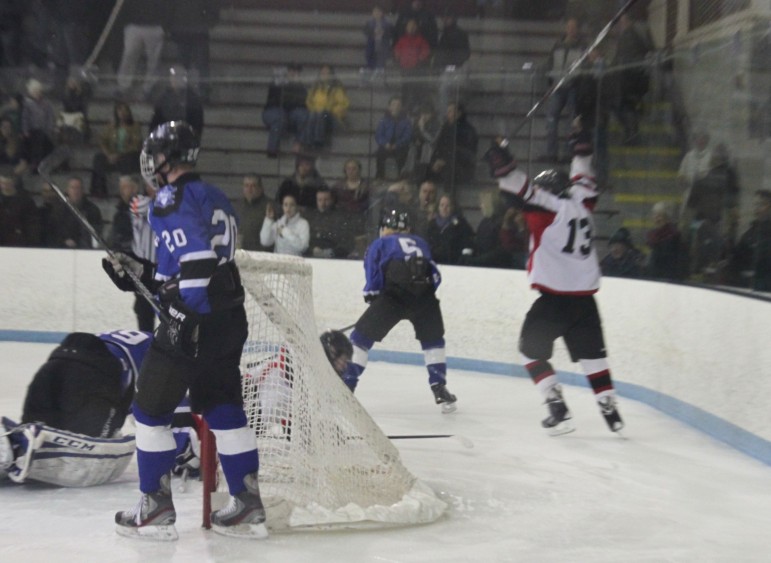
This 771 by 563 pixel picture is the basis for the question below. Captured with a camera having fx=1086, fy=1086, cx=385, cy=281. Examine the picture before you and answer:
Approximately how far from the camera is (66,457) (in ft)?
10.9

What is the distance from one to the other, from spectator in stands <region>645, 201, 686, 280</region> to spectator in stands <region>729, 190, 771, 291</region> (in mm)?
720

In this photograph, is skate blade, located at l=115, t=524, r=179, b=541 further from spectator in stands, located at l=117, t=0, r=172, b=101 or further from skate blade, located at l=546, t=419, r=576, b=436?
spectator in stands, located at l=117, t=0, r=172, b=101

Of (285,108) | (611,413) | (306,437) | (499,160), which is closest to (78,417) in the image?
(306,437)

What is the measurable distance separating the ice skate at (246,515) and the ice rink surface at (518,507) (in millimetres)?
34

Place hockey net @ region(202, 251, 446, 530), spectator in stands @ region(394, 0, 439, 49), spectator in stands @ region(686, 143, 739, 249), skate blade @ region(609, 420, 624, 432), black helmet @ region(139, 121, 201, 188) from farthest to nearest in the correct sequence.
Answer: spectator in stands @ region(394, 0, 439, 49) < spectator in stands @ region(686, 143, 739, 249) < skate blade @ region(609, 420, 624, 432) < hockey net @ region(202, 251, 446, 530) < black helmet @ region(139, 121, 201, 188)

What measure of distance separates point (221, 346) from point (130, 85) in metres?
5.33

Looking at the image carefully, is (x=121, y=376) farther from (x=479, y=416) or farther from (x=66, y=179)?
(x=66, y=179)

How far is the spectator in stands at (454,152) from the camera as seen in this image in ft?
23.1

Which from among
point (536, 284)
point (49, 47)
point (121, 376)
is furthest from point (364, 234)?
point (121, 376)

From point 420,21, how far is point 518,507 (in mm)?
5257

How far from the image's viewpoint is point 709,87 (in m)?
5.26

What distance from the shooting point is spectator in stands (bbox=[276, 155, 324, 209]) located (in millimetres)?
7332

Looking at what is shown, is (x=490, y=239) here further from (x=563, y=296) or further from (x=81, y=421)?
(x=81, y=421)

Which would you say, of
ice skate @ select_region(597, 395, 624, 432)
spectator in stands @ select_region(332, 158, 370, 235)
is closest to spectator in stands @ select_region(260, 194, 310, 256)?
spectator in stands @ select_region(332, 158, 370, 235)
